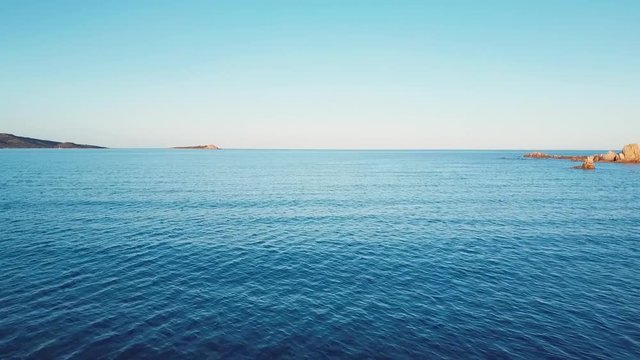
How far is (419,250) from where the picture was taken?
129 ft

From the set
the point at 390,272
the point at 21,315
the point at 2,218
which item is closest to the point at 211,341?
the point at 21,315

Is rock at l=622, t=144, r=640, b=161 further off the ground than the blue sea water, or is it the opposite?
rock at l=622, t=144, r=640, b=161

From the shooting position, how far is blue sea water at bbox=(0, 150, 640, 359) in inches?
828

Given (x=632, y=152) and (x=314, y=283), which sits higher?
(x=632, y=152)

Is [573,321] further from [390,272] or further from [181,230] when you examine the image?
[181,230]

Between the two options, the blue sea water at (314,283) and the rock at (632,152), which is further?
the rock at (632,152)

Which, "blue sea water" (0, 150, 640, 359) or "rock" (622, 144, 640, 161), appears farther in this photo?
"rock" (622, 144, 640, 161)

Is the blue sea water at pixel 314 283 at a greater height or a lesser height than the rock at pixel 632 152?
lesser

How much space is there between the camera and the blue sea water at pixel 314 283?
21031mm

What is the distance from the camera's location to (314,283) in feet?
98.1

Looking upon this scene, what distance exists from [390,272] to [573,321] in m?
13.8

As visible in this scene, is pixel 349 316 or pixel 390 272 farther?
pixel 390 272

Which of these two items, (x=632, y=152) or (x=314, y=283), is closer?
(x=314, y=283)

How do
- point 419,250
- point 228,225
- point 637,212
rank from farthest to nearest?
point 637,212, point 228,225, point 419,250
